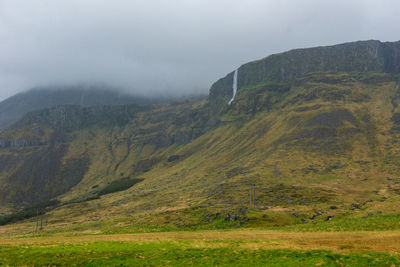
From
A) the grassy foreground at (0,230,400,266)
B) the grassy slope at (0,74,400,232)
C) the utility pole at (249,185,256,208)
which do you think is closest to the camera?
the grassy foreground at (0,230,400,266)

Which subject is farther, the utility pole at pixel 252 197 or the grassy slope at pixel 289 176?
the utility pole at pixel 252 197

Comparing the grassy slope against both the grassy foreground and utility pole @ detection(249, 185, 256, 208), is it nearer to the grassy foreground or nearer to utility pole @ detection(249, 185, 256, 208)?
utility pole @ detection(249, 185, 256, 208)

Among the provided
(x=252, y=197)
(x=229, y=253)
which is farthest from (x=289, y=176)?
(x=229, y=253)

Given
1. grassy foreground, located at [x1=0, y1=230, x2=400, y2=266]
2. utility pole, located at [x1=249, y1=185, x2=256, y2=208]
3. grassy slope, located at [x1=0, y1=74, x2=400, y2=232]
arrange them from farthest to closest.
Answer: utility pole, located at [x1=249, y1=185, x2=256, y2=208] → grassy slope, located at [x1=0, y1=74, x2=400, y2=232] → grassy foreground, located at [x1=0, y1=230, x2=400, y2=266]

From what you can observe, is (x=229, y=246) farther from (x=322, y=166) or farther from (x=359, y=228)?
(x=322, y=166)

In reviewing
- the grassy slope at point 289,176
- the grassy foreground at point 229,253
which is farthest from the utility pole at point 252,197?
the grassy foreground at point 229,253

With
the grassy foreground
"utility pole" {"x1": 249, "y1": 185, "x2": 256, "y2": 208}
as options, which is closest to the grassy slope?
"utility pole" {"x1": 249, "y1": 185, "x2": 256, "y2": 208}

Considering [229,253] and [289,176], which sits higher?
[229,253]

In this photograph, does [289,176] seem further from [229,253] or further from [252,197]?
[229,253]

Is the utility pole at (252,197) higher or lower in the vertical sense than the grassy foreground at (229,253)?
lower

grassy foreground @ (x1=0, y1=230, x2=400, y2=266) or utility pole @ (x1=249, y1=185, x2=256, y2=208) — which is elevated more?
grassy foreground @ (x1=0, y1=230, x2=400, y2=266)

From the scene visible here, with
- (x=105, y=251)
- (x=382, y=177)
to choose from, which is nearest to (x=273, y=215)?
(x=105, y=251)

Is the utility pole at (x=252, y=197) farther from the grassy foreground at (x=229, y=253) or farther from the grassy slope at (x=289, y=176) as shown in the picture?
the grassy foreground at (x=229, y=253)

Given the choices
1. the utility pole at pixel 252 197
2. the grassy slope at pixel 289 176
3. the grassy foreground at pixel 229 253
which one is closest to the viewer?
the grassy foreground at pixel 229 253
